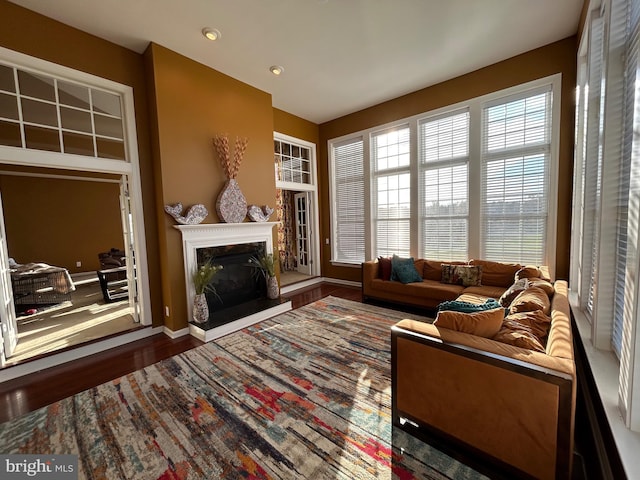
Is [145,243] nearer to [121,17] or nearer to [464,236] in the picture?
[121,17]

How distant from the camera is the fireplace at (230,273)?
3400 millimetres

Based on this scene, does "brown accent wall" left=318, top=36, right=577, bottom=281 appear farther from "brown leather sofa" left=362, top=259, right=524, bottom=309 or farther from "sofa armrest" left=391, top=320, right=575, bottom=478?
"sofa armrest" left=391, top=320, right=575, bottom=478

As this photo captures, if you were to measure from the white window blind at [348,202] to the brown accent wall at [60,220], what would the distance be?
22.0 feet

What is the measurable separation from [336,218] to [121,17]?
14.5ft

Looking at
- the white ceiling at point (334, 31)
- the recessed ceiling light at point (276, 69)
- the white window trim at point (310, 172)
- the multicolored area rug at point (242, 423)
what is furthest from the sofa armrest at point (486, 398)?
the white window trim at point (310, 172)

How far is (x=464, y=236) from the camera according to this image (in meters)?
4.15

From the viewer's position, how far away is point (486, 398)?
141 centimetres

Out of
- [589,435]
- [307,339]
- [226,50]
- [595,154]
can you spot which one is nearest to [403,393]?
[589,435]

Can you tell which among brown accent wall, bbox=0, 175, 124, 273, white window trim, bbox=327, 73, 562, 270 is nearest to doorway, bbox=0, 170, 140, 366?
brown accent wall, bbox=0, 175, 124, 273

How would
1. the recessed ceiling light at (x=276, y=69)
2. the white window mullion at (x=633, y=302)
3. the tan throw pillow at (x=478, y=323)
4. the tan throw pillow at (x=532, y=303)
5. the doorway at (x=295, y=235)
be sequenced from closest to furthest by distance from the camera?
the white window mullion at (x=633, y=302) → the tan throw pillow at (x=478, y=323) → the tan throw pillow at (x=532, y=303) → the recessed ceiling light at (x=276, y=69) → the doorway at (x=295, y=235)

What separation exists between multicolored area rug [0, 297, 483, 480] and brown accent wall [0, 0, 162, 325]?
148 cm

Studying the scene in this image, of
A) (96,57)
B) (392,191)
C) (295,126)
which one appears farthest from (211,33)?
(392,191)

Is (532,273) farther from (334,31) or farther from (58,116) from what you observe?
(58,116)

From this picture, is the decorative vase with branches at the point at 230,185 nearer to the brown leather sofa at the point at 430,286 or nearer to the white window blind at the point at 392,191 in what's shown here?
the brown leather sofa at the point at 430,286
